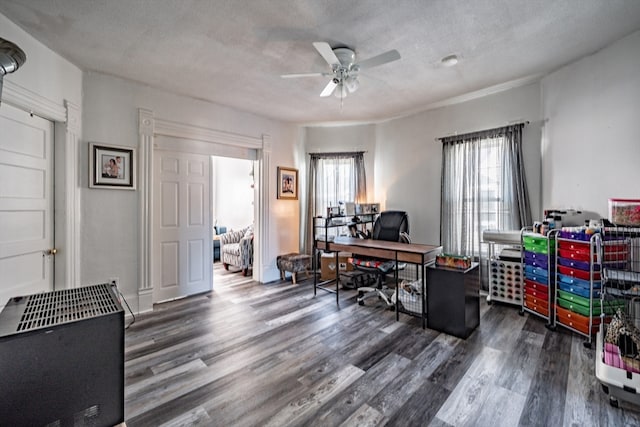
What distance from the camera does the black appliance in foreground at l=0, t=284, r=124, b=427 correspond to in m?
0.69

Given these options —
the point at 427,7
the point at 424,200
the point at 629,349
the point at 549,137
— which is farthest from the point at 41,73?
the point at 549,137

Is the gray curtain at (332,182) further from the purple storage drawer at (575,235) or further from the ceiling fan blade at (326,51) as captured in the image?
the purple storage drawer at (575,235)

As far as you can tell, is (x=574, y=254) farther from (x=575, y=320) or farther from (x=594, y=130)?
(x=594, y=130)

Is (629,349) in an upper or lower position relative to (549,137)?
lower

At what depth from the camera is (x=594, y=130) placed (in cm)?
274

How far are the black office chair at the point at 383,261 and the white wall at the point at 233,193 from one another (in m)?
3.85

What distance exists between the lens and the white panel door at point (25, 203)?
2.23m

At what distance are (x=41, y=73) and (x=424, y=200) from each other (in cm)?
458

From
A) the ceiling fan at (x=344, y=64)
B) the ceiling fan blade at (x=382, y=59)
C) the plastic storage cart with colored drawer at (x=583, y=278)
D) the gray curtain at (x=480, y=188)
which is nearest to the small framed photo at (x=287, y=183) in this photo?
the ceiling fan at (x=344, y=64)

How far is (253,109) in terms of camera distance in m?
4.08

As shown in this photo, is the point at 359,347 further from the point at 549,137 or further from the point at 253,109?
the point at 253,109

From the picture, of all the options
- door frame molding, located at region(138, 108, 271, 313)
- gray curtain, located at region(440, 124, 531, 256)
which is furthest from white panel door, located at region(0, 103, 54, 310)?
gray curtain, located at region(440, 124, 531, 256)

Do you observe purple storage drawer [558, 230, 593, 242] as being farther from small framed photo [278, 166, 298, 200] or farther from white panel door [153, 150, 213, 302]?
white panel door [153, 150, 213, 302]

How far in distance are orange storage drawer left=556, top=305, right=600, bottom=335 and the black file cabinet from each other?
725 millimetres
